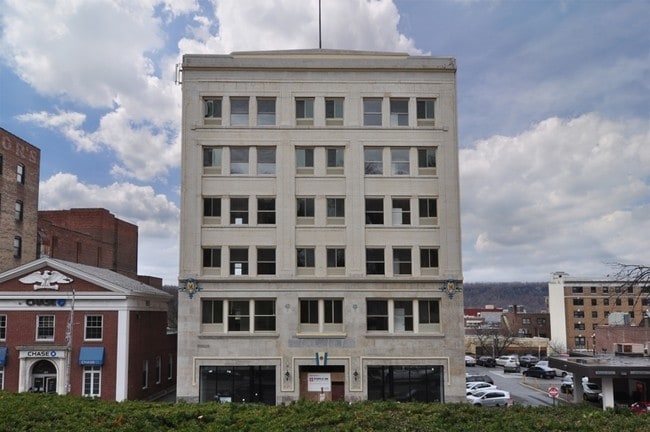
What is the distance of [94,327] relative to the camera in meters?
40.4

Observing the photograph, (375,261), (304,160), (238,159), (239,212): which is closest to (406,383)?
(375,261)

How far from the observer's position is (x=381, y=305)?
39.3 metres

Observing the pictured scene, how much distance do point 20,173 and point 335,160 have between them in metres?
35.5

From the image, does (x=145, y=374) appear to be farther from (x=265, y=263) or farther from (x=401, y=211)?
(x=401, y=211)

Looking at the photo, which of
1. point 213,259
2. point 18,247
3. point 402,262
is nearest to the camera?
point 213,259

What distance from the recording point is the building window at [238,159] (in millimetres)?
40344

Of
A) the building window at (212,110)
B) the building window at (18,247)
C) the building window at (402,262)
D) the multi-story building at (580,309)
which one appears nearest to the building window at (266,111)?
the building window at (212,110)

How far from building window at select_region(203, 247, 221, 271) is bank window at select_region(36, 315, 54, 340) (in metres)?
11.0

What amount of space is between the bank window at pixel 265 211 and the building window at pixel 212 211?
2.62 meters

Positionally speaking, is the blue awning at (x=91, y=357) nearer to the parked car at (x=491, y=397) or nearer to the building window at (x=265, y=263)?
the building window at (x=265, y=263)

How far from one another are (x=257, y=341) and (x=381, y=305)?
8.22 meters

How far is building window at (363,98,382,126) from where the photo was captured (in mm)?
41031

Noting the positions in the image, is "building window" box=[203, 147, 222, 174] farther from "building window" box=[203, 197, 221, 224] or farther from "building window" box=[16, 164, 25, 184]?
"building window" box=[16, 164, 25, 184]

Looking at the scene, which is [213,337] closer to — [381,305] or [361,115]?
[381,305]
